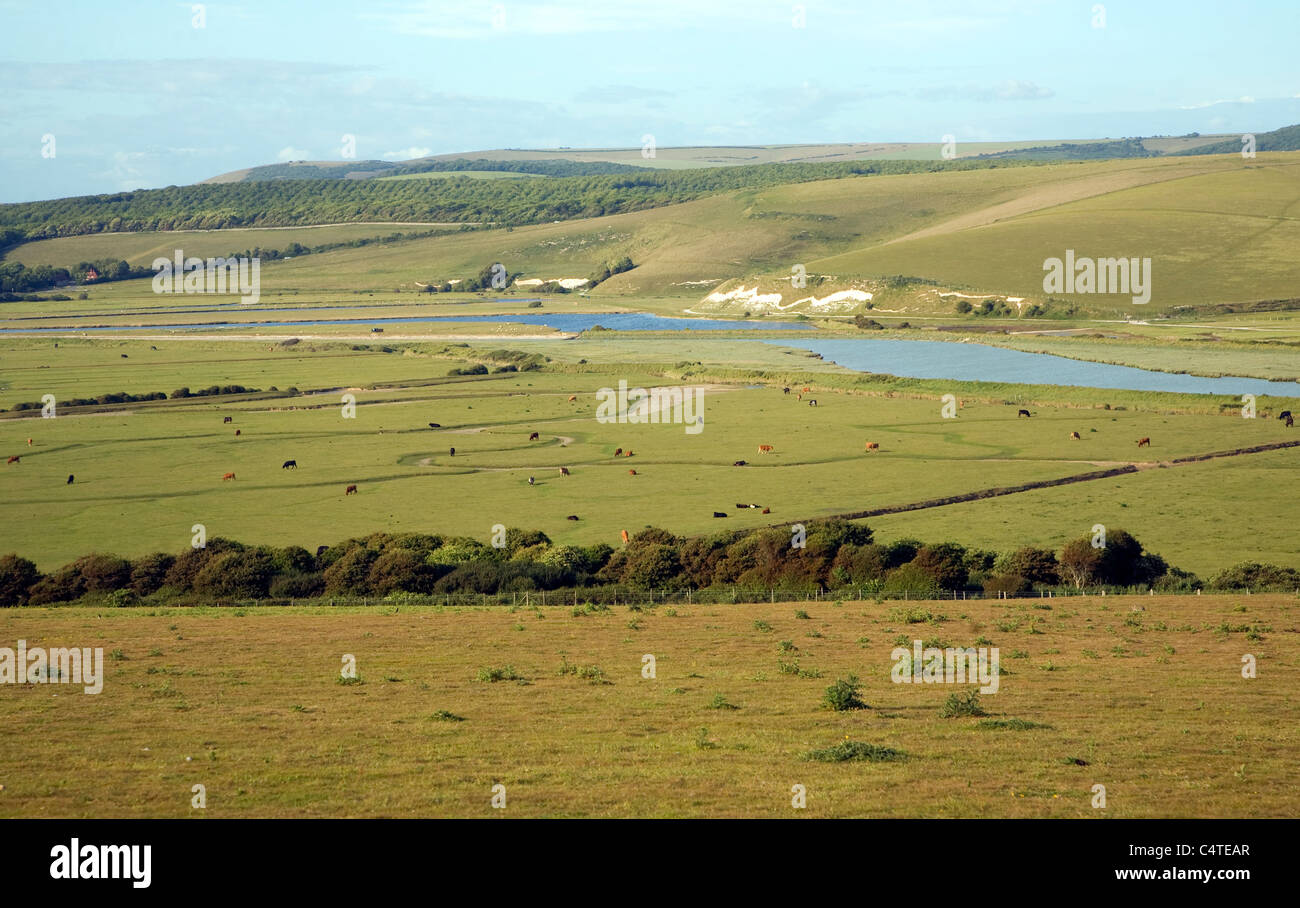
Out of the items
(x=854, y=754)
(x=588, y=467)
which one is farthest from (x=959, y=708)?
(x=588, y=467)

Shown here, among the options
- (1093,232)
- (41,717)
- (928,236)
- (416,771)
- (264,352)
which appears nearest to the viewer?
(416,771)

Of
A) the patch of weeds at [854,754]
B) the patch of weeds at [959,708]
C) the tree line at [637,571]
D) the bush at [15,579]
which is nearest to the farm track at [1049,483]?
the tree line at [637,571]

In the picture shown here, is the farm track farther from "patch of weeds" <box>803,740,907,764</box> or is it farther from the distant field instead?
"patch of weeds" <box>803,740,907,764</box>

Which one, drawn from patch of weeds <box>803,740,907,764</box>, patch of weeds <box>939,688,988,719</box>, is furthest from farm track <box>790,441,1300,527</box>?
patch of weeds <box>803,740,907,764</box>

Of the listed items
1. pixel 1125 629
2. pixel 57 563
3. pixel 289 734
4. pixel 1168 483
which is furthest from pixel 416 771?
pixel 1168 483

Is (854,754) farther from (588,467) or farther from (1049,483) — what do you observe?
(588,467)
